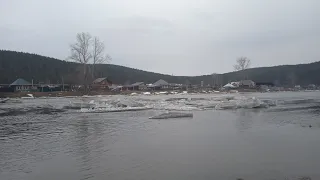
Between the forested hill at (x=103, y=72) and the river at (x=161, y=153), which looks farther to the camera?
the forested hill at (x=103, y=72)

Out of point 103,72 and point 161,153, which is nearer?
point 161,153

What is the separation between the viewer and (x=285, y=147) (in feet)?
36.4

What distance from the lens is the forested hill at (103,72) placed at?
12119 centimetres

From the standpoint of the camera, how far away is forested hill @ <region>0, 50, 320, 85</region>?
121 meters

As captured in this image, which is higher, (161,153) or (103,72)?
(103,72)

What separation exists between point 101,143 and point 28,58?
141 metres

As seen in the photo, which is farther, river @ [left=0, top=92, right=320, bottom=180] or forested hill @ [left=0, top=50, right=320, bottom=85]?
forested hill @ [left=0, top=50, right=320, bottom=85]

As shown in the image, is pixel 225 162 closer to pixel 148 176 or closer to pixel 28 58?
pixel 148 176

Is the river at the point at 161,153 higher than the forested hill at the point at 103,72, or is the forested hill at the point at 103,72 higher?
the forested hill at the point at 103,72

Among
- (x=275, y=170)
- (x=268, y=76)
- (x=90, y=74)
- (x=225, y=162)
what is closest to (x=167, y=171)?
(x=225, y=162)

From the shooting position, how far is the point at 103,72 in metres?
151

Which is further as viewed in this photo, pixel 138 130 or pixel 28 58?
pixel 28 58

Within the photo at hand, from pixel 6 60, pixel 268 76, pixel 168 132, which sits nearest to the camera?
pixel 168 132

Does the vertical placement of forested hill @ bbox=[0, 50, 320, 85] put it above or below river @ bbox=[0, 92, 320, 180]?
above
